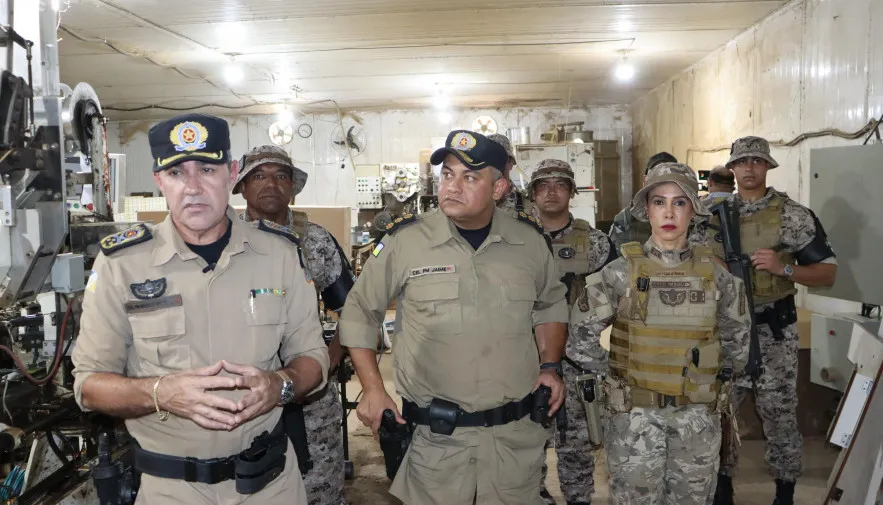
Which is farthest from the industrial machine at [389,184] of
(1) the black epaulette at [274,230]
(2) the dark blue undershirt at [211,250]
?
(2) the dark blue undershirt at [211,250]

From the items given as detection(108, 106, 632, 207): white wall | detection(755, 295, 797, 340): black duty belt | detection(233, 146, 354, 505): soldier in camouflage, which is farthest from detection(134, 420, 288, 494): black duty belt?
detection(108, 106, 632, 207): white wall

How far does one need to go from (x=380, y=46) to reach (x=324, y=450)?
5.38m

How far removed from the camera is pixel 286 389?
164 cm

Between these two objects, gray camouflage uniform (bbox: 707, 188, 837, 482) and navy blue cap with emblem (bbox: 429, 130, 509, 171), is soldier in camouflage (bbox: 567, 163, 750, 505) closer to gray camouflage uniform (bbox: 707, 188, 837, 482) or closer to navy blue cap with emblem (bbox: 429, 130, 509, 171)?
navy blue cap with emblem (bbox: 429, 130, 509, 171)

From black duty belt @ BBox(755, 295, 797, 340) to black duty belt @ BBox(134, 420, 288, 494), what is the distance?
2.89 m

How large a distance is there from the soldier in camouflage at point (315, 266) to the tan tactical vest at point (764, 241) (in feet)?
6.79

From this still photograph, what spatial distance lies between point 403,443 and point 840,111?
14.2ft

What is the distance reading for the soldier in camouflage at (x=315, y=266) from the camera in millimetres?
2887

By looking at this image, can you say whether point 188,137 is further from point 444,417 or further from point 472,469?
point 472,469

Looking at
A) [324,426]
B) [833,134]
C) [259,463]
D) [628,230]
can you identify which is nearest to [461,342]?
[259,463]

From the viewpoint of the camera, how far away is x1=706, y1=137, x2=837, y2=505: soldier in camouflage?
3480 millimetres

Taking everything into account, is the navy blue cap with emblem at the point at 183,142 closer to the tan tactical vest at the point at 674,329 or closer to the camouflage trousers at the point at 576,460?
the tan tactical vest at the point at 674,329

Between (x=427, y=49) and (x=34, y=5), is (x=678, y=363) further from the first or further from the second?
(x=427, y=49)

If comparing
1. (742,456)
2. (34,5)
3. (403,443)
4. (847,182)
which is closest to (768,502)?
(742,456)
